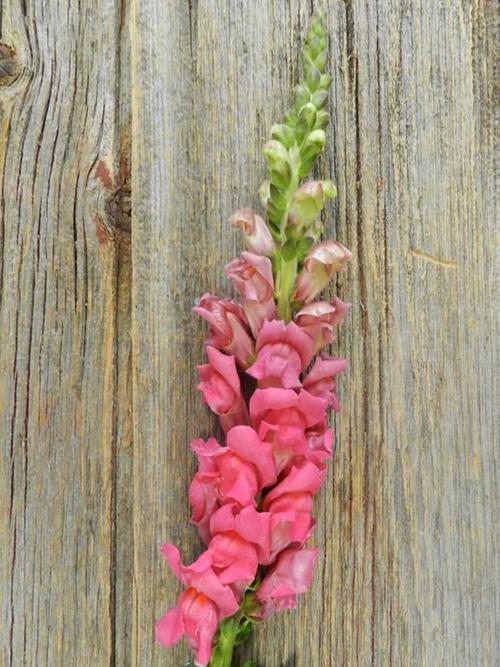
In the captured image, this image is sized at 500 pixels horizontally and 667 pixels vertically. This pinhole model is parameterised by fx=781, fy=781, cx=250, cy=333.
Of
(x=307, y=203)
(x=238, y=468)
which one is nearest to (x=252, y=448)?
(x=238, y=468)

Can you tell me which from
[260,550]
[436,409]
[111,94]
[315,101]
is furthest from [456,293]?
[111,94]

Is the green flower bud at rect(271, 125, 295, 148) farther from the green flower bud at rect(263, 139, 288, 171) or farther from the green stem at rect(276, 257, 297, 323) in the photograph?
the green stem at rect(276, 257, 297, 323)

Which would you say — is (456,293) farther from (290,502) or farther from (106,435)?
(106,435)

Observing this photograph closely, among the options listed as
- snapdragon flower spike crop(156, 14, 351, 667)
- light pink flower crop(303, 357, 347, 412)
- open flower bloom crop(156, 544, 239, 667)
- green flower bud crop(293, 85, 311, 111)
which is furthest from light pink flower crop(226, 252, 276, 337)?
open flower bloom crop(156, 544, 239, 667)

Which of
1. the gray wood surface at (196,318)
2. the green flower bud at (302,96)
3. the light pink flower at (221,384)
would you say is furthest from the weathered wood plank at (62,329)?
the green flower bud at (302,96)

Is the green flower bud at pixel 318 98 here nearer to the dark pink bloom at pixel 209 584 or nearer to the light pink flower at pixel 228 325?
the light pink flower at pixel 228 325
